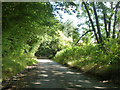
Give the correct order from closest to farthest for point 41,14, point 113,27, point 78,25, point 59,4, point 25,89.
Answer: point 25,89
point 41,14
point 59,4
point 113,27
point 78,25

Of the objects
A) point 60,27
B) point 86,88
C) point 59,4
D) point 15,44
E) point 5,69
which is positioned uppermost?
point 59,4

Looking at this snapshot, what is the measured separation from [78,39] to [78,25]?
134cm

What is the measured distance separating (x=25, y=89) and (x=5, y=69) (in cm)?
270

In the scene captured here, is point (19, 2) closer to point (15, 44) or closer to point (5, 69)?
point (15, 44)

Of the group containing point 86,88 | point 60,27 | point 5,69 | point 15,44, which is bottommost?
point 86,88

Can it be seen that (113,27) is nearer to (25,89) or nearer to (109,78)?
(109,78)

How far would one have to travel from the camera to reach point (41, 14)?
21.3 ft

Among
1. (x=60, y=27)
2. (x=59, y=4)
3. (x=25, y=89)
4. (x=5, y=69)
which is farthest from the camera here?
(x=60, y=27)

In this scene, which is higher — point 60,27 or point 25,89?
point 60,27

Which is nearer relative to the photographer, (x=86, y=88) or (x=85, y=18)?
(x=86, y=88)

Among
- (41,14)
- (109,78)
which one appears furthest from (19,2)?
(109,78)

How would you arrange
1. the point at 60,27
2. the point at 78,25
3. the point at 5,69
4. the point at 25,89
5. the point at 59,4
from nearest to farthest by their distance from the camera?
the point at 25,89
the point at 5,69
the point at 59,4
the point at 60,27
the point at 78,25

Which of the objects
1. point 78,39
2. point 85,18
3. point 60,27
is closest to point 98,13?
point 85,18

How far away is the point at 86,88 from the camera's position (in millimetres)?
5098
